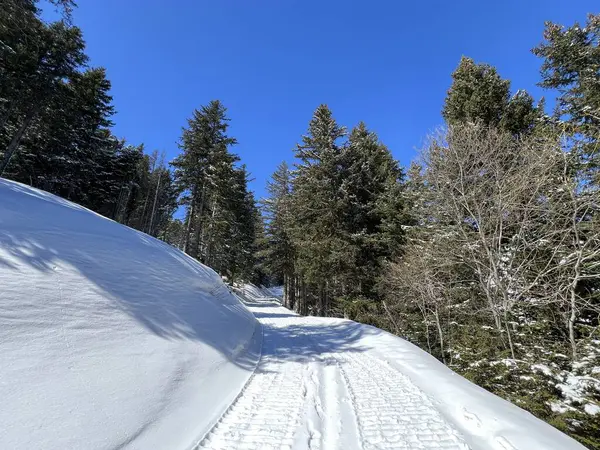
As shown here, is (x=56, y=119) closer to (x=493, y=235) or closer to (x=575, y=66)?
(x=493, y=235)

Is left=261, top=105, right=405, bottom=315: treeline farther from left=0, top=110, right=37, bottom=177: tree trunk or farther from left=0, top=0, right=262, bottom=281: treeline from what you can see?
left=0, top=110, right=37, bottom=177: tree trunk

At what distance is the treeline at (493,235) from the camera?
6.43m

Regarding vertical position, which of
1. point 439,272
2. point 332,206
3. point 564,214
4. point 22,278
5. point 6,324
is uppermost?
point 332,206

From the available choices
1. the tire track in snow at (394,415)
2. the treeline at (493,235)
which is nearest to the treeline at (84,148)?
the treeline at (493,235)

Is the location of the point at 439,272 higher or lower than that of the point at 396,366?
higher

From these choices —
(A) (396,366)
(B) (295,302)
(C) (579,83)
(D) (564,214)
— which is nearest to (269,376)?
(A) (396,366)

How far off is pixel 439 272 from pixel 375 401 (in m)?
7.30

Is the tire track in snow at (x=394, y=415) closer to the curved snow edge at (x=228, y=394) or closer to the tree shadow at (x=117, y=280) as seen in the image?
the curved snow edge at (x=228, y=394)

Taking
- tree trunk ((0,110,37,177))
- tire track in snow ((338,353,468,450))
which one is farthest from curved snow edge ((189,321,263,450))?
tree trunk ((0,110,37,177))

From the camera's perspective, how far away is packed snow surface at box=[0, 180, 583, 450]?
9.37 ft

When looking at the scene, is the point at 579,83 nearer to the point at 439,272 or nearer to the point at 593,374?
the point at 439,272

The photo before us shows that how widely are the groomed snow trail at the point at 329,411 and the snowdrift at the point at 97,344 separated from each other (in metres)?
0.36

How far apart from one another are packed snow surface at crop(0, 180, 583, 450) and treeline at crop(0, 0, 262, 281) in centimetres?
1365

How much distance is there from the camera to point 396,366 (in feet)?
19.5
